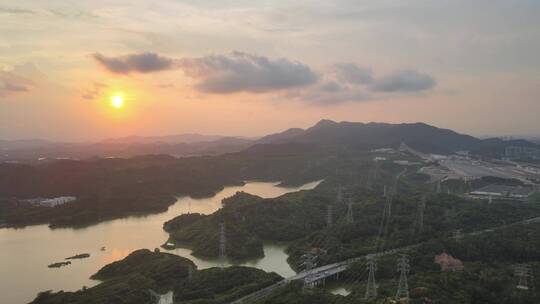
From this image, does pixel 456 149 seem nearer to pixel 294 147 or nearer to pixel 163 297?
pixel 294 147

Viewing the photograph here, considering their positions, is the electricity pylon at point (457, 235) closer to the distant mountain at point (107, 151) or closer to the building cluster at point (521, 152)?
the building cluster at point (521, 152)

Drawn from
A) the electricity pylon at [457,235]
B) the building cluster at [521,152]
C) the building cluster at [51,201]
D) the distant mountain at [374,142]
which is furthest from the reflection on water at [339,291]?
the building cluster at [521,152]

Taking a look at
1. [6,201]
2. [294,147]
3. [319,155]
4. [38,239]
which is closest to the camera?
[38,239]

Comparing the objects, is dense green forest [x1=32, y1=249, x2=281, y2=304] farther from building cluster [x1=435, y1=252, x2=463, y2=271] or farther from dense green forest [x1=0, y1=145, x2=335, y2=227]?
dense green forest [x1=0, y1=145, x2=335, y2=227]

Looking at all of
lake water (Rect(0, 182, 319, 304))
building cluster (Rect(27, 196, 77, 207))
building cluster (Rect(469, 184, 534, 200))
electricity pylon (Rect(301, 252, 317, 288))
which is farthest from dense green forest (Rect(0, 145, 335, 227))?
building cluster (Rect(469, 184, 534, 200))

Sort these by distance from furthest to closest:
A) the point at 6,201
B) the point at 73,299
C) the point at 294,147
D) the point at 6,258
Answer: the point at 294,147, the point at 6,201, the point at 6,258, the point at 73,299

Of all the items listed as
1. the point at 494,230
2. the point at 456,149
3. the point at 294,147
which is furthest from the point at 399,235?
the point at 456,149
